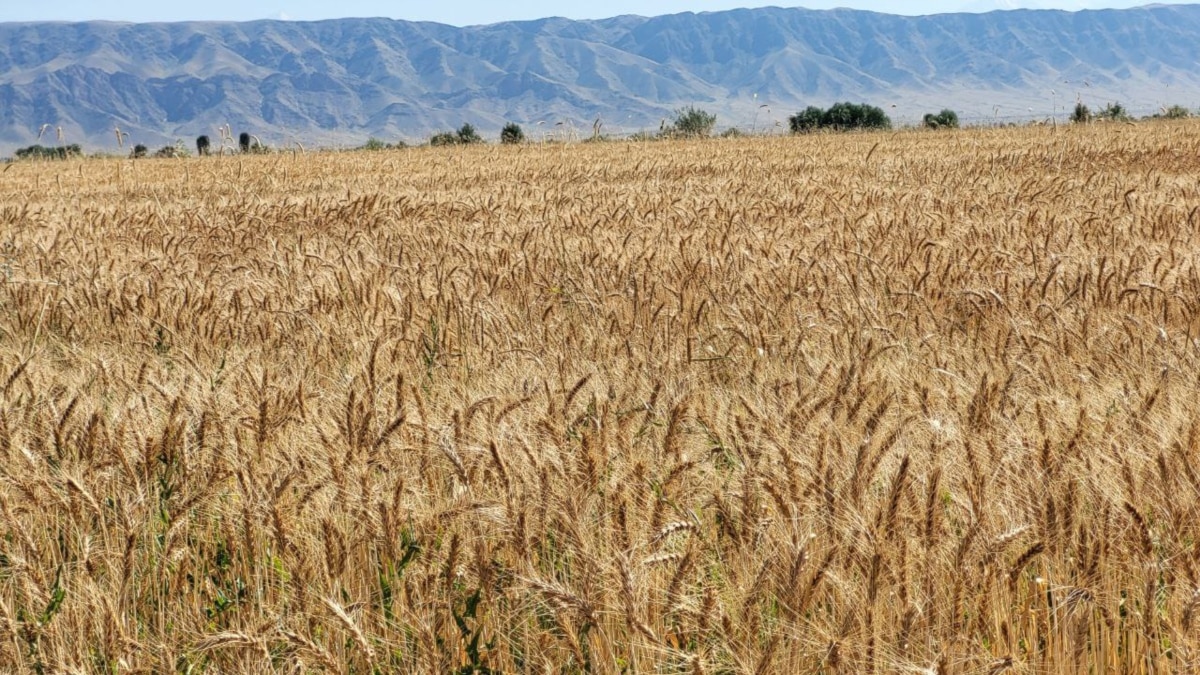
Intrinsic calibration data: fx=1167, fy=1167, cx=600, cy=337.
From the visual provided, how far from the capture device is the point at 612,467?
2.57 m

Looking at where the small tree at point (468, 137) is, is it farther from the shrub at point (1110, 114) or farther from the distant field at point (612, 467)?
the distant field at point (612, 467)

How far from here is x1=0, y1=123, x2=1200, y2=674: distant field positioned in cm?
Answer: 187

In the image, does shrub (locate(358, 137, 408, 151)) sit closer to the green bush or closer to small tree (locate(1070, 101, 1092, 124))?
the green bush

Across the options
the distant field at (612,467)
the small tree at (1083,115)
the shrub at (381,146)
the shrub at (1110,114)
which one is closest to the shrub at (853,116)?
the shrub at (1110,114)

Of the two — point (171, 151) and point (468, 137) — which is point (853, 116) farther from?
point (171, 151)

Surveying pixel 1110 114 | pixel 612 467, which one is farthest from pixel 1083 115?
pixel 612 467

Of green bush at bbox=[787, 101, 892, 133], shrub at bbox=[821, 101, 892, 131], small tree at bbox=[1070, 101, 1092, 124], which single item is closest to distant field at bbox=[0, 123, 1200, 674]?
small tree at bbox=[1070, 101, 1092, 124]

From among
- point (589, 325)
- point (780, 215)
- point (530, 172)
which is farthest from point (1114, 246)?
point (530, 172)

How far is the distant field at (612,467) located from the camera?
1.87 m

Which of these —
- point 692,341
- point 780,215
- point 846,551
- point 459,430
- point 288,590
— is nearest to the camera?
point 846,551

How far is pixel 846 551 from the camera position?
6.39ft

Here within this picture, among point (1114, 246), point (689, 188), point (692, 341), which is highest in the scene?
point (689, 188)

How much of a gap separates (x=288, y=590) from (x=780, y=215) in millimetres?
5904

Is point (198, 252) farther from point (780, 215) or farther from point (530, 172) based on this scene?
point (530, 172)
